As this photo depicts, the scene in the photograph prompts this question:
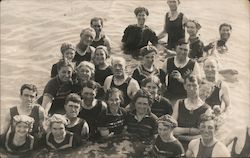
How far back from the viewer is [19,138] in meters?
5.38

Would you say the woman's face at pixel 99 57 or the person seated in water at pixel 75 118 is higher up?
the woman's face at pixel 99 57

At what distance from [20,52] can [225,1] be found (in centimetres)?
361

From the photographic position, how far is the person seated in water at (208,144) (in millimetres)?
5020

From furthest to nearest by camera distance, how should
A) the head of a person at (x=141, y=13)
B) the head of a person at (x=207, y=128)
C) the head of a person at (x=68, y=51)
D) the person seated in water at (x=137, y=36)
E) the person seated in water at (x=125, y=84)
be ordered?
the person seated in water at (x=137, y=36) < the head of a person at (x=141, y=13) < the head of a person at (x=68, y=51) < the person seated in water at (x=125, y=84) < the head of a person at (x=207, y=128)

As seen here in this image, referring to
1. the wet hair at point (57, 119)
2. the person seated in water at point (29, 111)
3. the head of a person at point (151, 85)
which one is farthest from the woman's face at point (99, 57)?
the wet hair at point (57, 119)

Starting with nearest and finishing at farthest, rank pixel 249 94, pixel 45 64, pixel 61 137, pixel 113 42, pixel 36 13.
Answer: pixel 61 137 → pixel 249 94 → pixel 45 64 → pixel 113 42 → pixel 36 13

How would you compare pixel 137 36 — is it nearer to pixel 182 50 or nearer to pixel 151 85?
pixel 182 50

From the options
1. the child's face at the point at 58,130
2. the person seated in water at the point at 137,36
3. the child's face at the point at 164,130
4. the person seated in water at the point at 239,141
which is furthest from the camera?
the person seated in water at the point at 137,36

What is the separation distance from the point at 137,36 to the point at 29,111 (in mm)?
2579

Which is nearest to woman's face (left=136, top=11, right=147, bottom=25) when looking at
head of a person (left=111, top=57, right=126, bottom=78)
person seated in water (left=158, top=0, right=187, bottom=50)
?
person seated in water (left=158, top=0, right=187, bottom=50)

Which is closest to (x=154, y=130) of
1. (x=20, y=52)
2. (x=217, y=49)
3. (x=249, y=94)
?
(x=249, y=94)

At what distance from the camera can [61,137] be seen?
5.39 metres

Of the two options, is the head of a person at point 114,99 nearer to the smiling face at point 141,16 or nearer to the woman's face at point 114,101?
the woman's face at point 114,101

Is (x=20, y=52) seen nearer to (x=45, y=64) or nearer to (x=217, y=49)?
(x=45, y=64)
